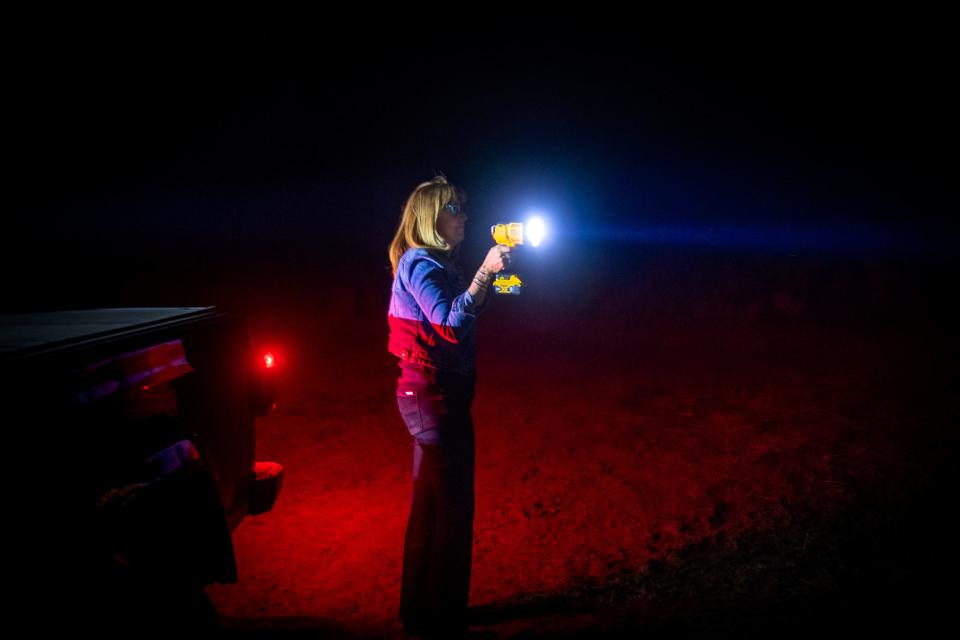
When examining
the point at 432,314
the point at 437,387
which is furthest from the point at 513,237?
the point at 437,387

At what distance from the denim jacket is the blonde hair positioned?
0.24 feet

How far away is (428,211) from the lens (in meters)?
2.47

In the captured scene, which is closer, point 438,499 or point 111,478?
point 111,478

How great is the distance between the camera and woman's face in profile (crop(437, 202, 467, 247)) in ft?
8.13

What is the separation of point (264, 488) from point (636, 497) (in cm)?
292

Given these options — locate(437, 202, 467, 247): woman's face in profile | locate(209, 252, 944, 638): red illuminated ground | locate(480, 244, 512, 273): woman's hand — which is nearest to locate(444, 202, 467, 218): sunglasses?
A: locate(437, 202, 467, 247): woman's face in profile

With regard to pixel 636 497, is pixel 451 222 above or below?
above

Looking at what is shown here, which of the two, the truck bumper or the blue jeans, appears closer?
the blue jeans

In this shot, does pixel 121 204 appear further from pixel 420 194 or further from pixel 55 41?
pixel 420 194

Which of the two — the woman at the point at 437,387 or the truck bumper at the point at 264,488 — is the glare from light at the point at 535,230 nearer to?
the woman at the point at 437,387

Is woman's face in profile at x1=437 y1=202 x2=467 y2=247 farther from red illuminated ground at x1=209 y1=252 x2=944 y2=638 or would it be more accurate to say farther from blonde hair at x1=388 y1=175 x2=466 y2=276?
red illuminated ground at x1=209 y1=252 x2=944 y2=638

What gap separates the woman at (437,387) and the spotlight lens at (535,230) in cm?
20

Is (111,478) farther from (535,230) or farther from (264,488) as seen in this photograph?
(535,230)

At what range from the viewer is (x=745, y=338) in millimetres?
10359
